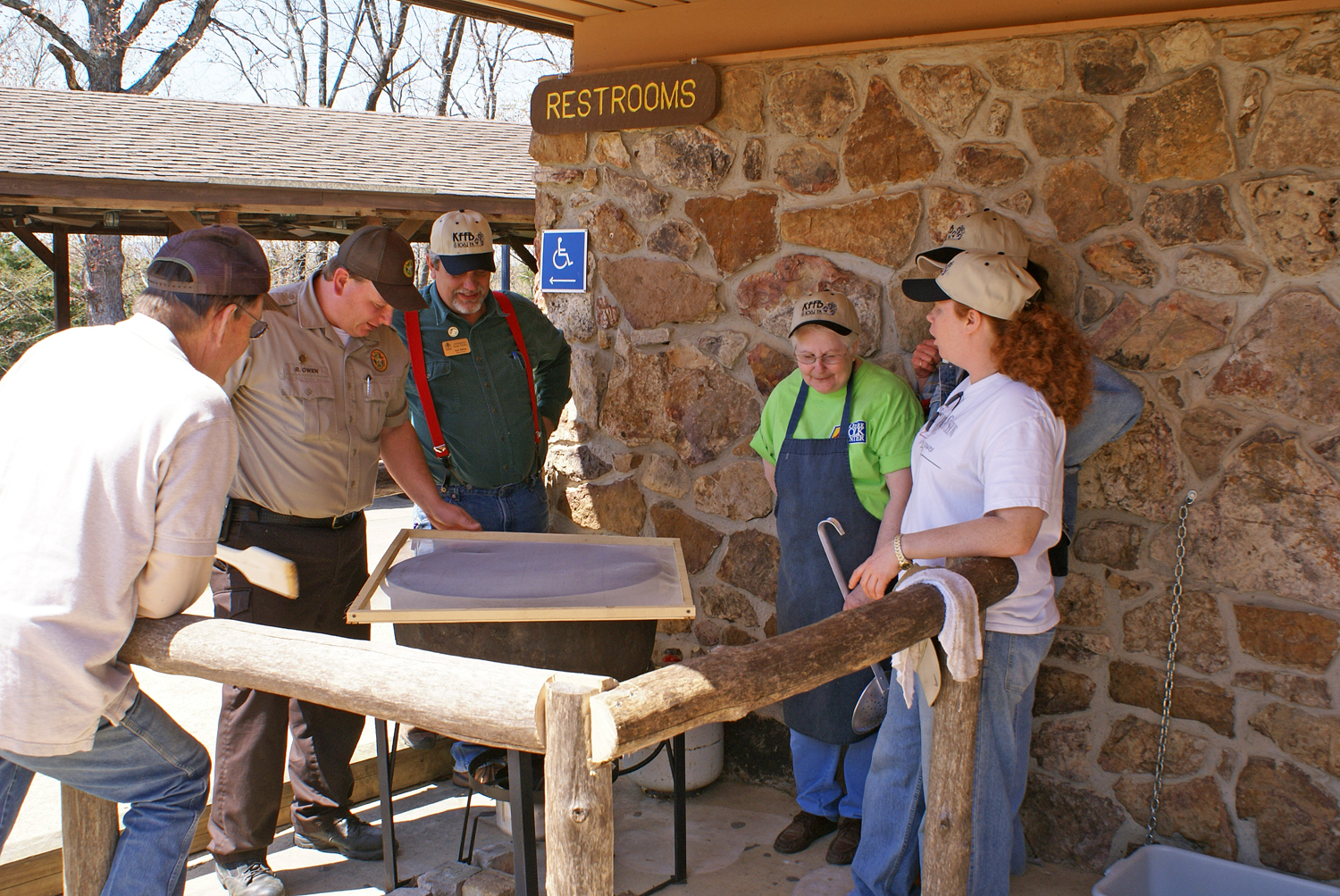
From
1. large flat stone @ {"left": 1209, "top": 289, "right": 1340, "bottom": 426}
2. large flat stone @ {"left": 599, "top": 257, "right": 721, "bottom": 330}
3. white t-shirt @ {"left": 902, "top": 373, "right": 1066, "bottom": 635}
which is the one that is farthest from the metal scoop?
large flat stone @ {"left": 1209, "top": 289, "right": 1340, "bottom": 426}

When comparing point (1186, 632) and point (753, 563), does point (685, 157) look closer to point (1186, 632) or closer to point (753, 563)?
point (753, 563)

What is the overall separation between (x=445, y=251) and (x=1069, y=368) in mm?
2217

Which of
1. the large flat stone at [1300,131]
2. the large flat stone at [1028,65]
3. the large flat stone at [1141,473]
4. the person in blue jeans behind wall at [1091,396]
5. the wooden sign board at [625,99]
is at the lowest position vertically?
the large flat stone at [1141,473]

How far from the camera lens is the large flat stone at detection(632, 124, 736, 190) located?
3559 mm

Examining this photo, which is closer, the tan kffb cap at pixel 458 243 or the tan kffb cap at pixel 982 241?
the tan kffb cap at pixel 982 241

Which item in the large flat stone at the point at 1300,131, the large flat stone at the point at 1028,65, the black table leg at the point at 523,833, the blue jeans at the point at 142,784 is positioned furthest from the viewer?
the large flat stone at the point at 1028,65

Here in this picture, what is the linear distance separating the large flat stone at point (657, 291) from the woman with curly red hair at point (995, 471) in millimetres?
1232

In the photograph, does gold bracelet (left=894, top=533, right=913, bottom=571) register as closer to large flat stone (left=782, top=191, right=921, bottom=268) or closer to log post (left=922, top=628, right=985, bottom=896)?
log post (left=922, top=628, right=985, bottom=896)

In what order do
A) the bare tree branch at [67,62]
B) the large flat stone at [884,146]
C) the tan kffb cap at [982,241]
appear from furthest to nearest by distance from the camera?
the bare tree branch at [67,62] < the large flat stone at [884,146] < the tan kffb cap at [982,241]

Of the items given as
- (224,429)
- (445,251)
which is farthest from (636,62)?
(224,429)

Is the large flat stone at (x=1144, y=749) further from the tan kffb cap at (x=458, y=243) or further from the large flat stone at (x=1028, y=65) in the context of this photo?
the tan kffb cap at (x=458, y=243)

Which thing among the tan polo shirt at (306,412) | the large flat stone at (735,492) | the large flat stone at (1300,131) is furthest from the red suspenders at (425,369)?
the large flat stone at (1300,131)

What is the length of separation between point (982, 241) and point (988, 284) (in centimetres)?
36

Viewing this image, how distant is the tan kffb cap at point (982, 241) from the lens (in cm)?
270
